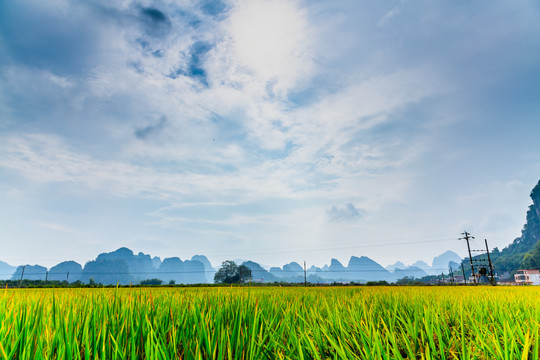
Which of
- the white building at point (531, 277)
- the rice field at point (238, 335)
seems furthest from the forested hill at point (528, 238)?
the rice field at point (238, 335)

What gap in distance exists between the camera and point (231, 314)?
8.04 ft

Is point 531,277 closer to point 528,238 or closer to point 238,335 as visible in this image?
point 528,238

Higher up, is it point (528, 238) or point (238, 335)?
point (528, 238)

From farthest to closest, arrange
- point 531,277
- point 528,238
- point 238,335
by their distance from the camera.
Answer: point 528,238
point 531,277
point 238,335

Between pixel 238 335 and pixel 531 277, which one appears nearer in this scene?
pixel 238 335

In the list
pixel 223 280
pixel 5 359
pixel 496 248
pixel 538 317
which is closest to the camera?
pixel 5 359

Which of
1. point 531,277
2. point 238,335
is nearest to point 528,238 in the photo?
point 531,277

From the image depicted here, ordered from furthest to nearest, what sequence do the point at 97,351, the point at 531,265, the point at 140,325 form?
the point at 531,265, the point at 140,325, the point at 97,351

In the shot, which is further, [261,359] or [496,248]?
[496,248]

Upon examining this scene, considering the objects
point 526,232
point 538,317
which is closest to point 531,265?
point 526,232

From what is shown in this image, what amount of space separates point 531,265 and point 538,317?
151 meters

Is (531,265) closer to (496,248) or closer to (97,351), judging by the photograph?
(496,248)

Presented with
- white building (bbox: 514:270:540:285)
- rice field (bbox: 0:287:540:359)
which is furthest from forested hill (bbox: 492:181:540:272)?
rice field (bbox: 0:287:540:359)

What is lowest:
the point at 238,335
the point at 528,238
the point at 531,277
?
the point at 531,277
